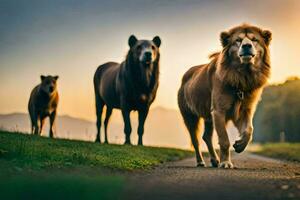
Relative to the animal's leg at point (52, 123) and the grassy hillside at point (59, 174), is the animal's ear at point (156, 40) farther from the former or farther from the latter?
the grassy hillside at point (59, 174)


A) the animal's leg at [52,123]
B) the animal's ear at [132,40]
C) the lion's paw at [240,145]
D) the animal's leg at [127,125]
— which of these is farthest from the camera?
the animal's leg at [52,123]

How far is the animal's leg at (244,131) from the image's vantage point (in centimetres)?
1008

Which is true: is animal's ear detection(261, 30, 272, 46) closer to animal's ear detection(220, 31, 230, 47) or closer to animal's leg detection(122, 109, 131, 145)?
animal's ear detection(220, 31, 230, 47)

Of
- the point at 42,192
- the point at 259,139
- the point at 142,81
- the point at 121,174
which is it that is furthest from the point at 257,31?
the point at 259,139

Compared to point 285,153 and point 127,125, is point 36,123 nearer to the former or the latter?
point 127,125

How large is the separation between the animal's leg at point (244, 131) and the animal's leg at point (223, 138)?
0.31 meters

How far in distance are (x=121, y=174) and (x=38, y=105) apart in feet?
44.0

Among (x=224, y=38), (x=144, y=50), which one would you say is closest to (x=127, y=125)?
(x=144, y=50)

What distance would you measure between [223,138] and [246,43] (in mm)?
1782

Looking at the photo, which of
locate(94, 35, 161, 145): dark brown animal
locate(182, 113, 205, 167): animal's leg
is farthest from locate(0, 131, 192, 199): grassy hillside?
locate(94, 35, 161, 145): dark brown animal

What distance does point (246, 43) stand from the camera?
33.3 feet

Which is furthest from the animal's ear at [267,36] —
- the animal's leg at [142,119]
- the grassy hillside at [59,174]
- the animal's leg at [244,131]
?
the animal's leg at [142,119]

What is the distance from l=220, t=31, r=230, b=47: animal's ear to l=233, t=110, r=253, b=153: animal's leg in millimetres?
1377

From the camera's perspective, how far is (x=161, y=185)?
7.03m
